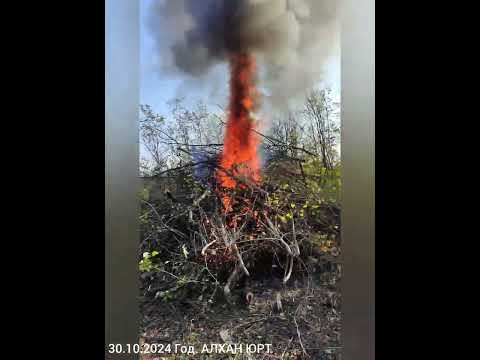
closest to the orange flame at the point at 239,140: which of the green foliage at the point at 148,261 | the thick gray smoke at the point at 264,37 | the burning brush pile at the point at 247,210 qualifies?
the burning brush pile at the point at 247,210

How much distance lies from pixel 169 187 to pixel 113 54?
885 millimetres

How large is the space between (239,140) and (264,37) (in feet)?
2.11

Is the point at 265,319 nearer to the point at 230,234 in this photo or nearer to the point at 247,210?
the point at 230,234

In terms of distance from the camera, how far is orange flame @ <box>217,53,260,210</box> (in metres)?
2.81

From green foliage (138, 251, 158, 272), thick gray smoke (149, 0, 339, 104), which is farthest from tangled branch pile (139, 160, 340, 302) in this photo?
thick gray smoke (149, 0, 339, 104)

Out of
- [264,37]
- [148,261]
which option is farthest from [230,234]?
[264,37]

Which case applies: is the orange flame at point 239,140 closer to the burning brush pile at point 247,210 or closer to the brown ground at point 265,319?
the burning brush pile at point 247,210

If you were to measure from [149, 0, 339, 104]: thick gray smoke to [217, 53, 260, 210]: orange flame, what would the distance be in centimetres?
13

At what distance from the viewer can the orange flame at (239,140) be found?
2807 mm

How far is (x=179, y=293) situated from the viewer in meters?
2.83

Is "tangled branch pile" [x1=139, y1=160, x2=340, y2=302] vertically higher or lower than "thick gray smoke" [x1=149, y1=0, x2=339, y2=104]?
lower

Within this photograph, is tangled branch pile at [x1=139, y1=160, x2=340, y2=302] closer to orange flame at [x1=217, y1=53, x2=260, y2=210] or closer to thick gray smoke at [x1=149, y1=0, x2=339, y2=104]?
orange flame at [x1=217, y1=53, x2=260, y2=210]
